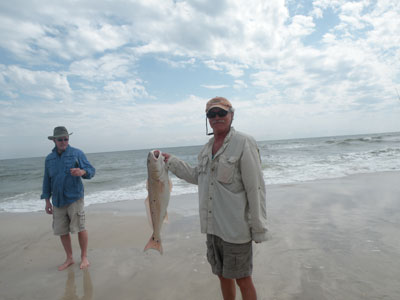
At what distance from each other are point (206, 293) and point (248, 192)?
2.09 metres

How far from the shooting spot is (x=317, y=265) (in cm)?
402

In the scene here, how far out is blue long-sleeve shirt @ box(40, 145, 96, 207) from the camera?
4340 millimetres

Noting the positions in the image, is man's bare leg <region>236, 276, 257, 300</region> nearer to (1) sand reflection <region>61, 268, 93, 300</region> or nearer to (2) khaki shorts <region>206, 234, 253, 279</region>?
(2) khaki shorts <region>206, 234, 253, 279</region>

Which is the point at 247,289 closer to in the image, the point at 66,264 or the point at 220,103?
the point at 220,103

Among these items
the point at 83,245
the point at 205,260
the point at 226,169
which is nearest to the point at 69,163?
the point at 83,245

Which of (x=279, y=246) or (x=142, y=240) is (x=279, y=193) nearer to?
(x=279, y=246)

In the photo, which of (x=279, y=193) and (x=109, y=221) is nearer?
(x=109, y=221)

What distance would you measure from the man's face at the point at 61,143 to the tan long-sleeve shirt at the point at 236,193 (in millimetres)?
3153

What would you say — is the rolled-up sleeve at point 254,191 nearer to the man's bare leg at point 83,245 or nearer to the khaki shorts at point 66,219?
the khaki shorts at point 66,219

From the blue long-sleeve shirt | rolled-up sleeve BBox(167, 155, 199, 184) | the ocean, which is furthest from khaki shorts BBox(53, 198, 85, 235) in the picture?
the ocean

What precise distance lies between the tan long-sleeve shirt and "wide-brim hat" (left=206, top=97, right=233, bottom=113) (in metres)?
0.27

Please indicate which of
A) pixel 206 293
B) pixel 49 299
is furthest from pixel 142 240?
pixel 206 293

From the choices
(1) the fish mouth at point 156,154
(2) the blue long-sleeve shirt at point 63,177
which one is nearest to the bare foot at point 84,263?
(2) the blue long-sleeve shirt at point 63,177

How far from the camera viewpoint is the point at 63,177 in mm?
4340
